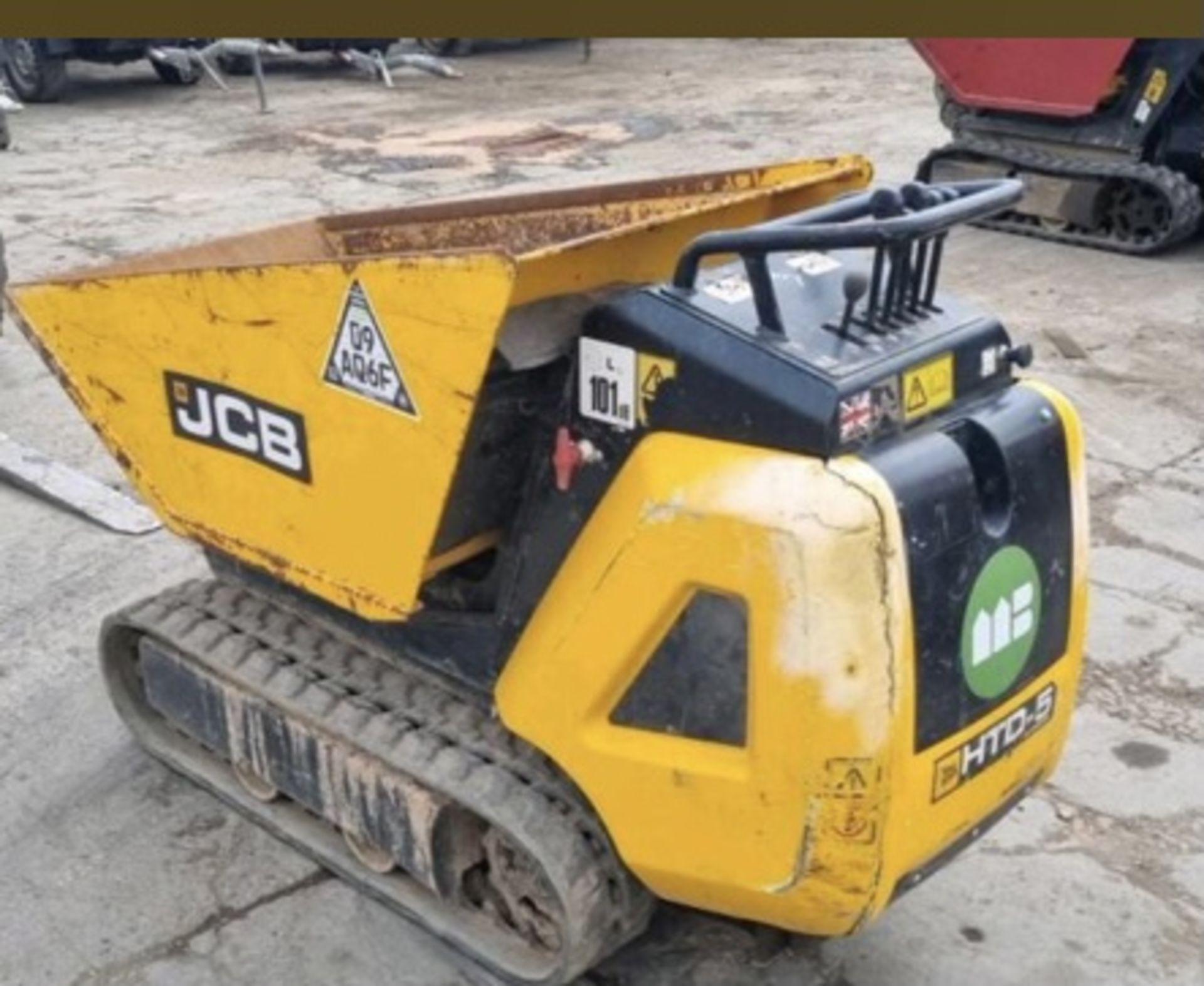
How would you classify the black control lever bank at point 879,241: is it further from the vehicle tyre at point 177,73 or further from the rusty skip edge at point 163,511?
the vehicle tyre at point 177,73

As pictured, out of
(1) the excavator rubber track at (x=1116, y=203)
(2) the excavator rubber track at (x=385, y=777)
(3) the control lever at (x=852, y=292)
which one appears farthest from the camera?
(1) the excavator rubber track at (x=1116, y=203)

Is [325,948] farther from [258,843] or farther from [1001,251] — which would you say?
[1001,251]

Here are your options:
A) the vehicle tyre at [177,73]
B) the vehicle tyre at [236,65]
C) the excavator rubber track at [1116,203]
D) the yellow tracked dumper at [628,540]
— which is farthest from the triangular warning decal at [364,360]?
the vehicle tyre at [236,65]

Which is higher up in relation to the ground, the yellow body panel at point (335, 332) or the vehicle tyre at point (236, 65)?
the yellow body panel at point (335, 332)

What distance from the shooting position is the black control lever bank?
2.52 metres

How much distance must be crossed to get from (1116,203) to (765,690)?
258 inches

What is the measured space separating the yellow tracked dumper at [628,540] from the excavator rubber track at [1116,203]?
5246mm

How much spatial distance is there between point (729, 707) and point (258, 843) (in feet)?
4.57

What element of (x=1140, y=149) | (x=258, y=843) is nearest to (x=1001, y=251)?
(x=1140, y=149)

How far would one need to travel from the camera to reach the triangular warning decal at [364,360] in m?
2.86

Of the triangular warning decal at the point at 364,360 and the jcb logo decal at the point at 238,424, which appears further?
the jcb logo decal at the point at 238,424

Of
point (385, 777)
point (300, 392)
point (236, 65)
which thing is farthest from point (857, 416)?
point (236, 65)

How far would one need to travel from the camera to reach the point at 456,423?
2773 millimetres

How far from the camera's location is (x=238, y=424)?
10.7 ft
